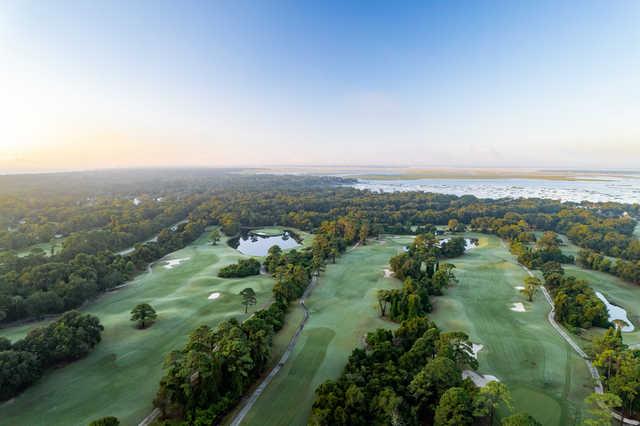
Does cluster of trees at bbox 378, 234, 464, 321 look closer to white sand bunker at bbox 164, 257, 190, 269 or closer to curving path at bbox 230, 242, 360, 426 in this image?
curving path at bbox 230, 242, 360, 426

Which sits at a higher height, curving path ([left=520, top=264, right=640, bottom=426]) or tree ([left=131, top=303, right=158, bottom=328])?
tree ([left=131, top=303, right=158, bottom=328])

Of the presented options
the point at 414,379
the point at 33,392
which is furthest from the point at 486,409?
the point at 33,392

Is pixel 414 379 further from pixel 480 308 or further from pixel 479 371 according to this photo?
pixel 480 308

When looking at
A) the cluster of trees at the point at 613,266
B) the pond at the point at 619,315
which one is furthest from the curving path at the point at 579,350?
the cluster of trees at the point at 613,266

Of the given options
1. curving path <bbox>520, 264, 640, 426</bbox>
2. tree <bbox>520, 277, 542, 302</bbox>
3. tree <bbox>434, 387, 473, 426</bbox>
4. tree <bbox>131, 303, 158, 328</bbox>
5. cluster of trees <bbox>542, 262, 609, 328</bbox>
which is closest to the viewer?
tree <bbox>434, 387, 473, 426</bbox>

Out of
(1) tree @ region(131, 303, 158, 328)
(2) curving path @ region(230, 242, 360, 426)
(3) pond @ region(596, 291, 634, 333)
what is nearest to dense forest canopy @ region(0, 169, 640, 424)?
(2) curving path @ region(230, 242, 360, 426)
